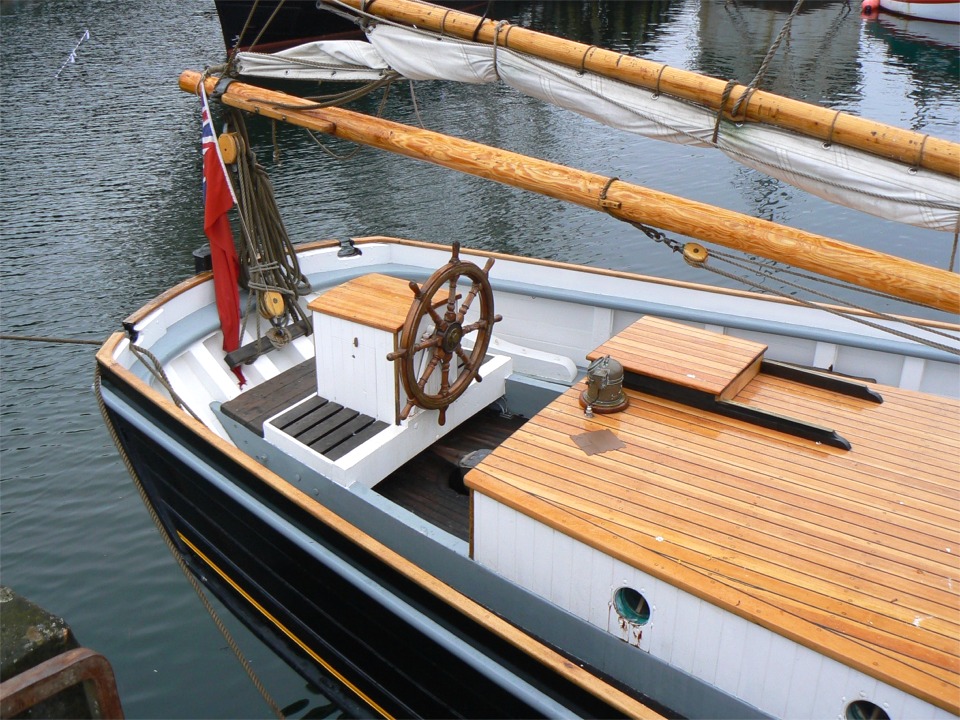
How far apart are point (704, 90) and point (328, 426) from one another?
3.71 metres

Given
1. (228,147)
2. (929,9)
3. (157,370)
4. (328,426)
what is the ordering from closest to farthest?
(328,426), (157,370), (228,147), (929,9)

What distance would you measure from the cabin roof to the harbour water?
11.0 ft

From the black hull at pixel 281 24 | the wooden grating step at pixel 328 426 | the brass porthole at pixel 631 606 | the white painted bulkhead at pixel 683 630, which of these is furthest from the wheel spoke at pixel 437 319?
the black hull at pixel 281 24

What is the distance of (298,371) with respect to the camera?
7.66 m

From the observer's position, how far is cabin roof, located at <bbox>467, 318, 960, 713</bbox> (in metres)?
3.96

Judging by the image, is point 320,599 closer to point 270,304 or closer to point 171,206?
point 270,304

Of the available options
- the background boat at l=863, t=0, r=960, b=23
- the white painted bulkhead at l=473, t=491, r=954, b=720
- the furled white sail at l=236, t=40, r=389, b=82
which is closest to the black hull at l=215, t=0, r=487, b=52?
the furled white sail at l=236, t=40, r=389, b=82

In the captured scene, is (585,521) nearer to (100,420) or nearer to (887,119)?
(100,420)

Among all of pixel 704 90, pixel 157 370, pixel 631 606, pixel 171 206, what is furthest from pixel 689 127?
pixel 171 206

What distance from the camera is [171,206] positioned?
1767 centimetres

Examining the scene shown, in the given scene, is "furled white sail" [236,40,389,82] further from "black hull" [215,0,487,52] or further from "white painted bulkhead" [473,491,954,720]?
"black hull" [215,0,487,52]

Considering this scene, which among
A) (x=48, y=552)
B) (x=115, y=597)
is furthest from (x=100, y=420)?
(x=115, y=597)

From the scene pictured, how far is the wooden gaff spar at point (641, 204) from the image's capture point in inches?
181

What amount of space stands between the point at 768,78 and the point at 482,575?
84.6ft
